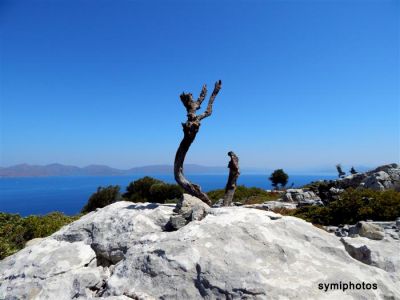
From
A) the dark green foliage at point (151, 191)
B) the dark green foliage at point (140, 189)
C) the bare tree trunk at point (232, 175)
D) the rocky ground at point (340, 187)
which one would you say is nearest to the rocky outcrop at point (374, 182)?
the rocky ground at point (340, 187)

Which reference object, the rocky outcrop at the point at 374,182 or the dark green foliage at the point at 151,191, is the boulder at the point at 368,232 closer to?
the rocky outcrop at the point at 374,182

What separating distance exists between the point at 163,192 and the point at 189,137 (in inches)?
1170

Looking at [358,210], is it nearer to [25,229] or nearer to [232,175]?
[232,175]

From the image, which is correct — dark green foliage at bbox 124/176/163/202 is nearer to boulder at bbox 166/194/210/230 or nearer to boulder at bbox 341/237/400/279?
boulder at bbox 166/194/210/230

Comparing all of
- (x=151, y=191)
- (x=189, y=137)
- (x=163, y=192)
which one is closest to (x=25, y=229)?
(x=189, y=137)

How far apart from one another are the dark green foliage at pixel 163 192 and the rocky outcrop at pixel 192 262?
99.2ft

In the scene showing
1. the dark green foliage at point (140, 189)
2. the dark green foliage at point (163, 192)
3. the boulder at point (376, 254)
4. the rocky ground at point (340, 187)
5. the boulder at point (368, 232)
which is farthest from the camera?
the dark green foliage at point (140, 189)

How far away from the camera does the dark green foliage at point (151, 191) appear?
39.3 meters

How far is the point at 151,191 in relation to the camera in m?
40.2

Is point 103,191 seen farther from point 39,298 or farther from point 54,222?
point 39,298

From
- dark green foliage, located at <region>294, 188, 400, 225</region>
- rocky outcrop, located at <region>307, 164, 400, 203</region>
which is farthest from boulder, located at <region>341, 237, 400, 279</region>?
rocky outcrop, located at <region>307, 164, 400, 203</region>

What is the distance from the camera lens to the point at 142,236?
7.87 m

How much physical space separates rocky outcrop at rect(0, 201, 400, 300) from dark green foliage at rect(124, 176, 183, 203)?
96.0ft

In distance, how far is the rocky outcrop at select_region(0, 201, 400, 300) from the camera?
583cm
